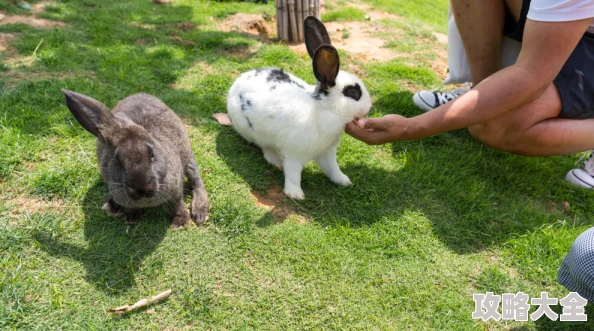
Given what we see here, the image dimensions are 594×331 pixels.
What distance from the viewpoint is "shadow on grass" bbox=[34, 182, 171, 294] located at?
246 cm

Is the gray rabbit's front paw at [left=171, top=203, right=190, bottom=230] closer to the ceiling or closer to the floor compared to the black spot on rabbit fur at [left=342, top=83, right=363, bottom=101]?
closer to the floor

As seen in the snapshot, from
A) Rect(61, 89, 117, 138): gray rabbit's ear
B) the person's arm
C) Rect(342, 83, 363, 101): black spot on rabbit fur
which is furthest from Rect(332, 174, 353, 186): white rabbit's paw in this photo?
Rect(61, 89, 117, 138): gray rabbit's ear

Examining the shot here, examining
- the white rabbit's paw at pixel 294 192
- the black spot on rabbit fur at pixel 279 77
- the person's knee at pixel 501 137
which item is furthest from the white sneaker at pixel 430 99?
the white rabbit's paw at pixel 294 192

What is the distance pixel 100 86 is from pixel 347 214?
267 cm

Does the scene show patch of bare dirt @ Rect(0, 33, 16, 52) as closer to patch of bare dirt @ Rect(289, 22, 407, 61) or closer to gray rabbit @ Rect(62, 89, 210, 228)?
gray rabbit @ Rect(62, 89, 210, 228)

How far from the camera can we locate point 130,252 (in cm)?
259

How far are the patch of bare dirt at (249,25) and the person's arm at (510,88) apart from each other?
3625 millimetres

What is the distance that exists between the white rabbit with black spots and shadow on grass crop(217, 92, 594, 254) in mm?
195

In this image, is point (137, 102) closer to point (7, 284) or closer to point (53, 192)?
point (53, 192)

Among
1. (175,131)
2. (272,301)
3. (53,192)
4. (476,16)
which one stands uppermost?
(476,16)

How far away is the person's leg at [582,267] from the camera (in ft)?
6.95

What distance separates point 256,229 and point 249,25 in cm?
420

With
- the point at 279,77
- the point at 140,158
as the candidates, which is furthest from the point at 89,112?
the point at 279,77

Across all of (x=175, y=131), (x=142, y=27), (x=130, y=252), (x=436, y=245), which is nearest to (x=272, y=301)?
(x=130, y=252)
